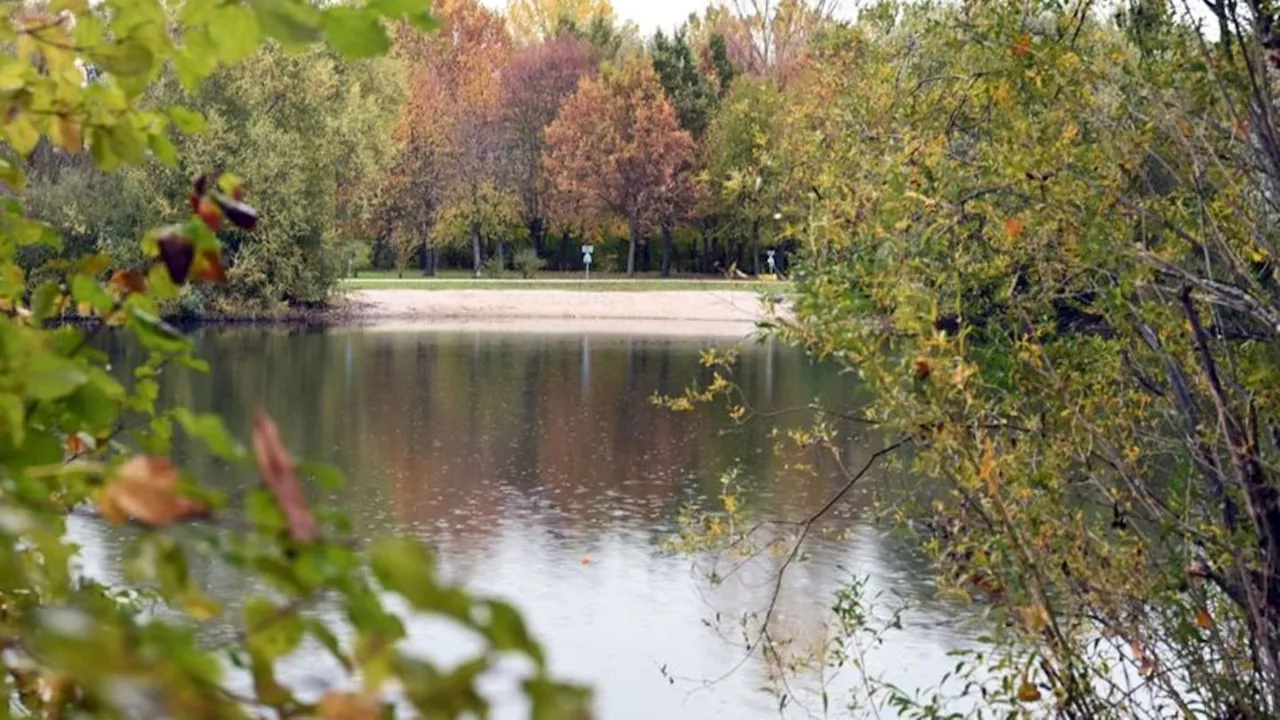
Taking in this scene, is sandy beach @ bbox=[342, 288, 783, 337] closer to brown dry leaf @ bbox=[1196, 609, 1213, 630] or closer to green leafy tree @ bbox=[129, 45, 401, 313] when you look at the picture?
green leafy tree @ bbox=[129, 45, 401, 313]

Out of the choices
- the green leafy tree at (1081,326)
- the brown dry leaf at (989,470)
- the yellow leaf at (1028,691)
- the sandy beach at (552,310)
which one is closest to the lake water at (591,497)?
the green leafy tree at (1081,326)

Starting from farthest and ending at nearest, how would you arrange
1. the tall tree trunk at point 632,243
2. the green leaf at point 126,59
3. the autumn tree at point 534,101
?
1. the autumn tree at point 534,101
2. the tall tree trunk at point 632,243
3. the green leaf at point 126,59

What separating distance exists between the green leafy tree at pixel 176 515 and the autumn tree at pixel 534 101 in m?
48.5

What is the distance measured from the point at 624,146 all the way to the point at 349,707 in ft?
152

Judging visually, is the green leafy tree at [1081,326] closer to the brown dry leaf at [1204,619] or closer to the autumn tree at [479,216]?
the brown dry leaf at [1204,619]

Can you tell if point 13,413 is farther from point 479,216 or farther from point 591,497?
point 479,216

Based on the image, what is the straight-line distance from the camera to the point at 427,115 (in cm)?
4984

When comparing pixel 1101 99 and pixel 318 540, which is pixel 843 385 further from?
pixel 318 540

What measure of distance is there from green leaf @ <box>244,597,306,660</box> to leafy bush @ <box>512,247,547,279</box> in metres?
48.6

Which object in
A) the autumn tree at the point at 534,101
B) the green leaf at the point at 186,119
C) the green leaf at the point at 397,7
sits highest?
the autumn tree at the point at 534,101

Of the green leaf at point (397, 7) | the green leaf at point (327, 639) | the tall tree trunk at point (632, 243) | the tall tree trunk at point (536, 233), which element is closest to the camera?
the green leaf at point (327, 639)

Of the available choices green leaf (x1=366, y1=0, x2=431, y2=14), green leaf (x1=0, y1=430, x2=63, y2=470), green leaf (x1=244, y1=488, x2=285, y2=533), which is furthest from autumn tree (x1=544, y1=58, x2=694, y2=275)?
green leaf (x1=244, y1=488, x2=285, y2=533)

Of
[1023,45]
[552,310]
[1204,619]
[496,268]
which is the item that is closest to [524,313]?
[552,310]

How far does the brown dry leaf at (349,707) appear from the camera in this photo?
93 cm
